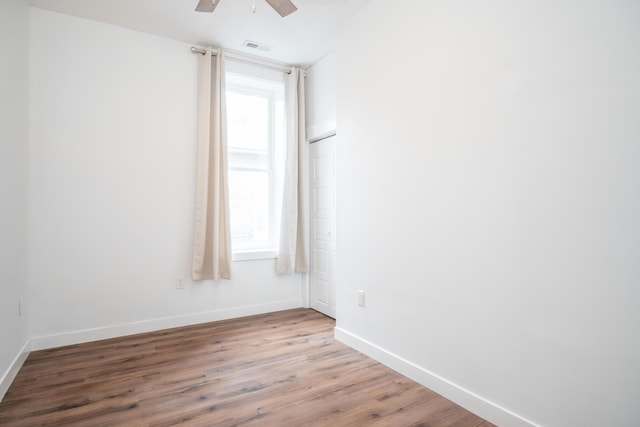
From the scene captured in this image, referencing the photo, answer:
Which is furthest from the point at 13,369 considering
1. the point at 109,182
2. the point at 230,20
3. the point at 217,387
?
the point at 230,20

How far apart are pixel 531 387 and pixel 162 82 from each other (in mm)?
3966

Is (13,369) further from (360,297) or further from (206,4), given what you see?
(206,4)

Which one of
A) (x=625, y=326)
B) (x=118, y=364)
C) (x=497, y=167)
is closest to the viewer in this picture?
(x=625, y=326)

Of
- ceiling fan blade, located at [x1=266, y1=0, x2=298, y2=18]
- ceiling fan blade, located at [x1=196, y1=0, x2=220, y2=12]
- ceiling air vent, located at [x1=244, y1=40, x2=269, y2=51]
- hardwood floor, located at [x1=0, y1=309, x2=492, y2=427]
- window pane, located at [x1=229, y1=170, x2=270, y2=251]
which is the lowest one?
hardwood floor, located at [x1=0, y1=309, x2=492, y2=427]

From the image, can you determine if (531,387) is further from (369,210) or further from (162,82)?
(162,82)

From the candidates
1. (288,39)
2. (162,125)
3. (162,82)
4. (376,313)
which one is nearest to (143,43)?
(162,82)

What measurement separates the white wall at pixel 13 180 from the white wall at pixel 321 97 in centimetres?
270

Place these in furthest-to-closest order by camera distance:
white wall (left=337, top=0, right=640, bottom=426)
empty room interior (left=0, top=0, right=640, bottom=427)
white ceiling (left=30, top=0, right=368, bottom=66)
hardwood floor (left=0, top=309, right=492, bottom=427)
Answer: white ceiling (left=30, top=0, right=368, bottom=66) → hardwood floor (left=0, top=309, right=492, bottom=427) → empty room interior (left=0, top=0, right=640, bottom=427) → white wall (left=337, top=0, right=640, bottom=426)

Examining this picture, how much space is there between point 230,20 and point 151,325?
3.08 m

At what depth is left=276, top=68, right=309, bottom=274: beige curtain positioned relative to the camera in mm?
4184

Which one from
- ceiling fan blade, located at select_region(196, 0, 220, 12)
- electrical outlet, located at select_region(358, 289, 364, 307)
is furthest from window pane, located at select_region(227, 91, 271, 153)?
electrical outlet, located at select_region(358, 289, 364, 307)

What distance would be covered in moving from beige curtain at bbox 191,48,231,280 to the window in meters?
0.27

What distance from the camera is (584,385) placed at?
1.59 m

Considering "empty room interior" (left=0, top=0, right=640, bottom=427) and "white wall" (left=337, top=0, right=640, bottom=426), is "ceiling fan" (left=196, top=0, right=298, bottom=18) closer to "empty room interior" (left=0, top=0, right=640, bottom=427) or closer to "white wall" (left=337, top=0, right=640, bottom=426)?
"empty room interior" (left=0, top=0, right=640, bottom=427)
